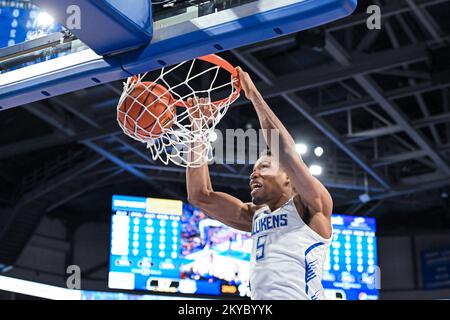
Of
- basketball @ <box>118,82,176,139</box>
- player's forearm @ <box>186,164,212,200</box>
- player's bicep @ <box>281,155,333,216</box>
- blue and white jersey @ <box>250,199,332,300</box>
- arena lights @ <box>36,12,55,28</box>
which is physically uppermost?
arena lights @ <box>36,12,55,28</box>

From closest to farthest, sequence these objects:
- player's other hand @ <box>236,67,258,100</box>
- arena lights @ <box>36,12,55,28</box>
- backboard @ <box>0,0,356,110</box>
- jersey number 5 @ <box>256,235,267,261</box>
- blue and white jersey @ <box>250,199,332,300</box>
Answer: backboard @ <box>0,0,356,110</box> → blue and white jersey @ <box>250,199,332,300</box> → jersey number 5 @ <box>256,235,267,261</box> → player's other hand @ <box>236,67,258,100</box> → arena lights @ <box>36,12,55,28</box>

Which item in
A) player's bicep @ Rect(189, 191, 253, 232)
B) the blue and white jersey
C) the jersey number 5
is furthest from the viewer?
player's bicep @ Rect(189, 191, 253, 232)

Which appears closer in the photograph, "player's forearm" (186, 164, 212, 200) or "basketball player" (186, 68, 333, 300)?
"basketball player" (186, 68, 333, 300)

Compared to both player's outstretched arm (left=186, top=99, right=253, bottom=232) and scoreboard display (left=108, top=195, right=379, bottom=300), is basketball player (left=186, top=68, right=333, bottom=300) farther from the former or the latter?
scoreboard display (left=108, top=195, right=379, bottom=300)

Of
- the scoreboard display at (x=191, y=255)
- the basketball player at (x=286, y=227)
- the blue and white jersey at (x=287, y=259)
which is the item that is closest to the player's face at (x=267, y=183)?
the basketball player at (x=286, y=227)

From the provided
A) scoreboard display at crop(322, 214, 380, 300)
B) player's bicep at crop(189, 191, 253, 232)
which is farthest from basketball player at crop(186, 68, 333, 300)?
scoreboard display at crop(322, 214, 380, 300)

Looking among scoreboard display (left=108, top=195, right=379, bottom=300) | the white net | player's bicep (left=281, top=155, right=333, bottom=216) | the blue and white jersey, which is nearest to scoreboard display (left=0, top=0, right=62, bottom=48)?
the white net

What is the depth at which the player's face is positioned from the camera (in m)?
4.25

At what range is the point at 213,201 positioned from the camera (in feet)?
15.3

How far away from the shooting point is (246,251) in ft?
35.7

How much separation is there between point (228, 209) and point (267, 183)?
0.44 meters

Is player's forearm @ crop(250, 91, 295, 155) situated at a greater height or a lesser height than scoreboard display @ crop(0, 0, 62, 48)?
lesser

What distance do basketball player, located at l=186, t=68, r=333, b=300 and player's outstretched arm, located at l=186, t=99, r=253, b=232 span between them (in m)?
0.31

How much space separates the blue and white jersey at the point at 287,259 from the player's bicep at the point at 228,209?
1.53ft
